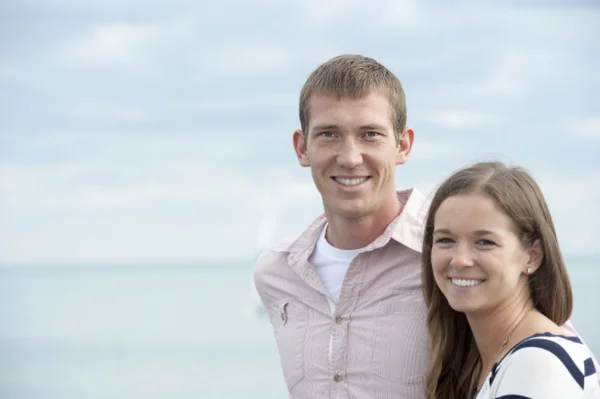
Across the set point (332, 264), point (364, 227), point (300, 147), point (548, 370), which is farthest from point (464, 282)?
point (300, 147)

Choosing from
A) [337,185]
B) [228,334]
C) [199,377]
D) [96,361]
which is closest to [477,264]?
[337,185]

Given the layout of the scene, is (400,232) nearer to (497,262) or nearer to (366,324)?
(366,324)

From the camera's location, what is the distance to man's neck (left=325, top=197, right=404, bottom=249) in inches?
128

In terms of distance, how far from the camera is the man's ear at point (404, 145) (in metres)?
3.30

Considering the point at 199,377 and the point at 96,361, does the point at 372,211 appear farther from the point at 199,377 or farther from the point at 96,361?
the point at 96,361

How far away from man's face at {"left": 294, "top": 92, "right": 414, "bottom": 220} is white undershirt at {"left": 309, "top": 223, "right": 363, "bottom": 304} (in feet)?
0.53

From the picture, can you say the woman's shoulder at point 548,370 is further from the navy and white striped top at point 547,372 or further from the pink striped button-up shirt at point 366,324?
the pink striped button-up shirt at point 366,324

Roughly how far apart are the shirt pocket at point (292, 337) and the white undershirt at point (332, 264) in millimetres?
138

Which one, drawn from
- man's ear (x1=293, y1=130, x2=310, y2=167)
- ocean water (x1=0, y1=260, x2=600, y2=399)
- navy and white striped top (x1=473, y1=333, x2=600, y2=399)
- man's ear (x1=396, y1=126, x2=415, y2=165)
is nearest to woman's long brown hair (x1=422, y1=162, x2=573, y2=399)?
navy and white striped top (x1=473, y1=333, x2=600, y2=399)

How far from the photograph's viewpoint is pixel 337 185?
319 cm

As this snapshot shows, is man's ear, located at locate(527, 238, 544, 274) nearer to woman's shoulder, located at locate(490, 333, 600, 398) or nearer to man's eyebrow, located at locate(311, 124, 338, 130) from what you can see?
woman's shoulder, located at locate(490, 333, 600, 398)

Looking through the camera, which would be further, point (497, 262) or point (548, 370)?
point (497, 262)

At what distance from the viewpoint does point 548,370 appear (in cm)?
229

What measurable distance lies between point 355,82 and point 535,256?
0.91 metres
